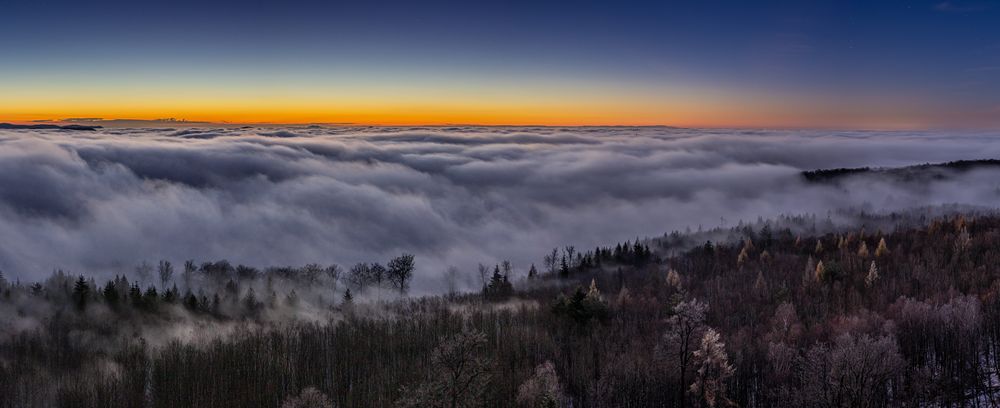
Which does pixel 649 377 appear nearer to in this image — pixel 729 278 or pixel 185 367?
pixel 185 367

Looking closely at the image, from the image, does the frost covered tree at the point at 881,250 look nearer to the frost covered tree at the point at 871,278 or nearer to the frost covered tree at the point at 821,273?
the frost covered tree at the point at 871,278

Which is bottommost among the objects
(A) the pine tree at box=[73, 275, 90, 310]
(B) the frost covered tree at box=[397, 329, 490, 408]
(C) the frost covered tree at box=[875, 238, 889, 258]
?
(A) the pine tree at box=[73, 275, 90, 310]

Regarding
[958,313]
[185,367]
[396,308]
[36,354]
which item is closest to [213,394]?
[185,367]

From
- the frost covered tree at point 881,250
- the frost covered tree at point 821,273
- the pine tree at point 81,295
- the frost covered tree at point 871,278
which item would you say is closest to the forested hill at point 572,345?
the frost covered tree at point 871,278

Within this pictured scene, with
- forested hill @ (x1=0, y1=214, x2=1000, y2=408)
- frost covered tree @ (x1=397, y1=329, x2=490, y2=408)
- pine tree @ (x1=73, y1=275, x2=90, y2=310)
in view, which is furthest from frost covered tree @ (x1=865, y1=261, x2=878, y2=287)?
pine tree @ (x1=73, y1=275, x2=90, y2=310)

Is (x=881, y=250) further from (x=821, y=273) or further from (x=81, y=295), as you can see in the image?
(x=81, y=295)

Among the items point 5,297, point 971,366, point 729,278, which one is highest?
point 971,366

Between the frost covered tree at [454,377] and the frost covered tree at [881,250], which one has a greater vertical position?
the frost covered tree at [454,377]

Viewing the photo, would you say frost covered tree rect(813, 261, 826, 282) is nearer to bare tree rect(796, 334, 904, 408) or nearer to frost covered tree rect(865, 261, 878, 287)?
frost covered tree rect(865, 261, 878, 287)
